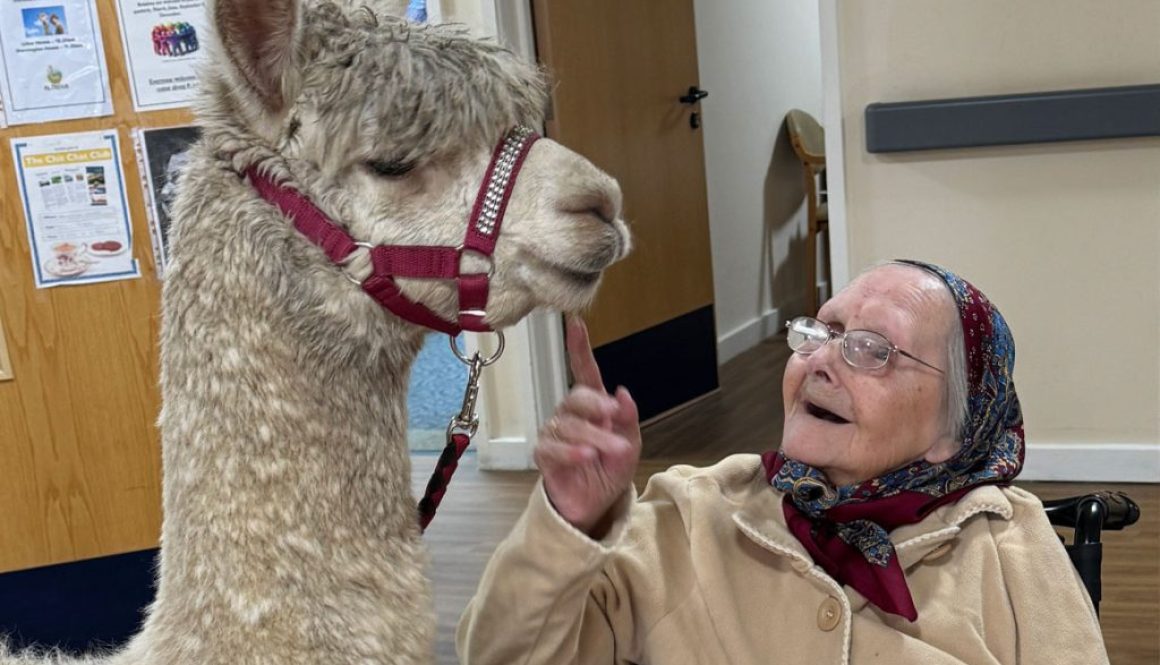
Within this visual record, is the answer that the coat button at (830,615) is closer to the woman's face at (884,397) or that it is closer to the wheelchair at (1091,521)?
the woman's face at (884,397)

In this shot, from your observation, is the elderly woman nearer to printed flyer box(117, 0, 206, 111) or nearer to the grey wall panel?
printed flyer box(117, 0, 206, 111)

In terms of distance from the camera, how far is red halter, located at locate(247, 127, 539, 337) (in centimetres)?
103

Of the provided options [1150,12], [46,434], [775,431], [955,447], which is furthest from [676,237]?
[955,447]

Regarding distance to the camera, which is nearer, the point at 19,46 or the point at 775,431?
the point at 19,46

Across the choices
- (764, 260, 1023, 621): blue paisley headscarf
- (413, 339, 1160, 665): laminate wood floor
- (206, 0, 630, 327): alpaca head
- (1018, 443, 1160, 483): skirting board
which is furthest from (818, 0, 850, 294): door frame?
(206, 0, 630, 327): alpaca head

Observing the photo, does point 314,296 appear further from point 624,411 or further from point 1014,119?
point 1014,119

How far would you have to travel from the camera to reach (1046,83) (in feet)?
11.7

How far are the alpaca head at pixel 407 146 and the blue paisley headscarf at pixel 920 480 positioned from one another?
544 mm

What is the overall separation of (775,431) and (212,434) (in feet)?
12.8

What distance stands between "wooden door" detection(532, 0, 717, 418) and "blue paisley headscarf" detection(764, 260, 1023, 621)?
2.90 meters

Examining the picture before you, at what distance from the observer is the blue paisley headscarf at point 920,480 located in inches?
56.2

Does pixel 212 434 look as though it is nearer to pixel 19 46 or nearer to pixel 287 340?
pixel 287 340

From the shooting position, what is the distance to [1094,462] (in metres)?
3.72

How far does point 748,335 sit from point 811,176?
0.95m
